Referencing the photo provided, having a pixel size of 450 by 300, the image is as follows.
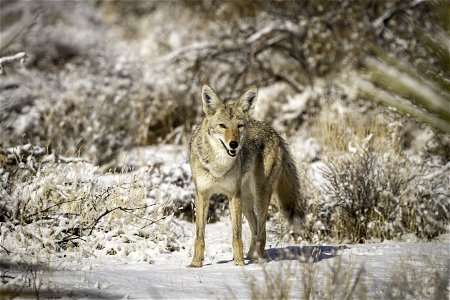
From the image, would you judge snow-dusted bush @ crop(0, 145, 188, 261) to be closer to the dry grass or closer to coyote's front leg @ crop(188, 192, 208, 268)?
coyote's front leg @ crop(188, 192, 208, 268)

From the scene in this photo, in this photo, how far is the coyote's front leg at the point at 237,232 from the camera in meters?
6.02

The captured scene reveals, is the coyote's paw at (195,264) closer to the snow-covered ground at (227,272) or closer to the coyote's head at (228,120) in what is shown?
the snow-covered ground at (227,272)

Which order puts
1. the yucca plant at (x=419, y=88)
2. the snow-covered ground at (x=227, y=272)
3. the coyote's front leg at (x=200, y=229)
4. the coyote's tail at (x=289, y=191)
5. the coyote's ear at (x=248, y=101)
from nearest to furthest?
the yucca plant at (x=419, y=88), the snow-covered ground at (x=227, y=272), the coyote's front leg at (x=200, y=229), the coyote's ear at (x=248, y=101), the coyote's tail at (x=289, y=191)

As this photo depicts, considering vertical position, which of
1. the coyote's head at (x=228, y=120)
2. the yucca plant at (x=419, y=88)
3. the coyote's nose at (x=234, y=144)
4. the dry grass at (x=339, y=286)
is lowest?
the dry grass at (x=339, y=286)

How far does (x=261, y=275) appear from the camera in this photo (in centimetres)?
540

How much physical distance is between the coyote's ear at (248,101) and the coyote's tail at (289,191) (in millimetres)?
920

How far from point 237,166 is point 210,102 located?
677 millimetres

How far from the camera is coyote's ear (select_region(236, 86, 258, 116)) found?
6.40 meters

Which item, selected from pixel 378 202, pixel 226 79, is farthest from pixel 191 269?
pixel 226 79

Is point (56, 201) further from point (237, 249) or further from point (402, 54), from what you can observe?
point (402, 54)

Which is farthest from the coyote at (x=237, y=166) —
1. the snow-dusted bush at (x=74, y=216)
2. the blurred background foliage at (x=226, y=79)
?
the blurred background foliage at (x=226, y=79)

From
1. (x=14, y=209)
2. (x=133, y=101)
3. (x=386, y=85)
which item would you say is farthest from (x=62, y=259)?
(x=133, y=101)

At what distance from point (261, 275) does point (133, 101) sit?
921cm

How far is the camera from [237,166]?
6145mm
